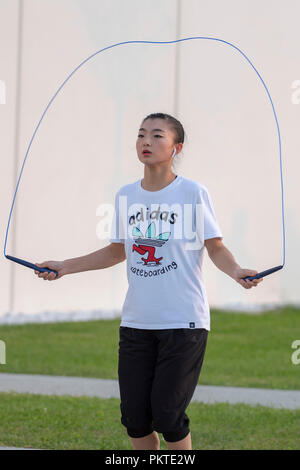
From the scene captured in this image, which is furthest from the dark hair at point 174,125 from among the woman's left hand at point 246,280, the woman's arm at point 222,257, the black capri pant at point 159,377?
the black capri pant at point 159,377

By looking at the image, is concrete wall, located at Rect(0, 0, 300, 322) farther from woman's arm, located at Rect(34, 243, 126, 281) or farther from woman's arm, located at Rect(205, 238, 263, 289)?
woman's arm, located at Rect(205, 238, 263, 289)

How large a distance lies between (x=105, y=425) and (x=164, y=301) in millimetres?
2075

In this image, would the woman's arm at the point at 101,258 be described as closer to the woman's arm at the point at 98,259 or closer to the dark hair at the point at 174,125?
the woman's arm at the point at 98,259

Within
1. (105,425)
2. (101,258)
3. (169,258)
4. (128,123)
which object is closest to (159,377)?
(169,258)

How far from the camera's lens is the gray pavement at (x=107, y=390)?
631 cm

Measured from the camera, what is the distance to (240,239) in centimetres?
1271

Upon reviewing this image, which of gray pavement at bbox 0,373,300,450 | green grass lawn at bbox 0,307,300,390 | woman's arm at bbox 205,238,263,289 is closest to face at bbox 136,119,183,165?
woman's arm at bbox 205,238,263,289

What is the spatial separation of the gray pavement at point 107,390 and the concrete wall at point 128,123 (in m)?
3.77

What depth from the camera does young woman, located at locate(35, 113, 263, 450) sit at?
349 centimetres

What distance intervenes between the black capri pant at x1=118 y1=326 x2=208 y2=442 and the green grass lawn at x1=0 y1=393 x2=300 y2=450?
130 cm

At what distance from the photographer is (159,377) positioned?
11.5ft

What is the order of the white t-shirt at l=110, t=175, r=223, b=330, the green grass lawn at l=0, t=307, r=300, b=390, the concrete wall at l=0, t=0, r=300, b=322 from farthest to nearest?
the concrete wall at l=0, t=0, r=300, b=322, the green grass lawn at l=0, t=307, r=300, b=390, the white t-shirt at l=110, t=175, r=223, b=330

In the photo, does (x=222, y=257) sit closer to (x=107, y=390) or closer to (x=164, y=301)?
(x=164, y=301)

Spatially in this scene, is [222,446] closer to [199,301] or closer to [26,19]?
[199,301]
